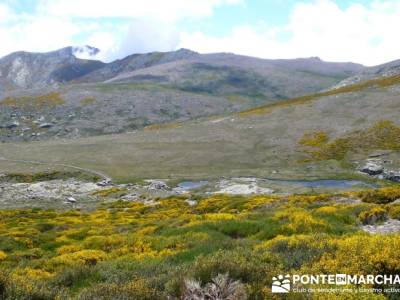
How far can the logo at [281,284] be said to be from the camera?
819cm

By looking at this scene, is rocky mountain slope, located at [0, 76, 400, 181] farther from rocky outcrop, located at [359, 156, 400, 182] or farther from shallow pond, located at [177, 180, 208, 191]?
shallow pond, located at [177, 180, 208, 191]

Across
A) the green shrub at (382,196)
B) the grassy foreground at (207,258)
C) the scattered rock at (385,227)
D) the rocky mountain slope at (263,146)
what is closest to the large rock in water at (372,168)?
the rocky mountain slope at (263,146)

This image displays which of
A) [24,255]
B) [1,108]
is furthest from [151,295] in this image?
[1,108]

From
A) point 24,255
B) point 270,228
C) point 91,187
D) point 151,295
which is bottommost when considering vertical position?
point 91,187

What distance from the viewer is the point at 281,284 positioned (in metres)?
8.52

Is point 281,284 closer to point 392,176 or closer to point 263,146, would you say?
point 392,176

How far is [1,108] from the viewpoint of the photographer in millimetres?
178125

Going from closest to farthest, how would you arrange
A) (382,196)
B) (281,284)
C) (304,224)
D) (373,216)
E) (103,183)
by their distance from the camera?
(281,284), (304,224), (373,216), (382,196), (103,183)

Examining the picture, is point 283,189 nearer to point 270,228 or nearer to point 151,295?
point 270,228

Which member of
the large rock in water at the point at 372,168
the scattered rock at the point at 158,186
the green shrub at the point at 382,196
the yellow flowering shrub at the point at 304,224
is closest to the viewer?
the yellow flowering shrub at the point at 304,224

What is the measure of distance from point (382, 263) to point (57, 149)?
343ft

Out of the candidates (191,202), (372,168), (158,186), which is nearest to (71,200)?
(158,186)

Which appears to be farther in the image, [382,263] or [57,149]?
[57,149]

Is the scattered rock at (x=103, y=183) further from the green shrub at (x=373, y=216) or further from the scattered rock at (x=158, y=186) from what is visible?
the green shrub at (x=373, y=216)
